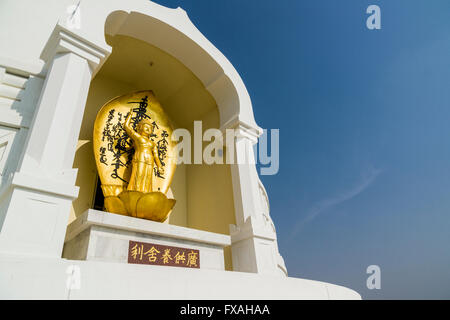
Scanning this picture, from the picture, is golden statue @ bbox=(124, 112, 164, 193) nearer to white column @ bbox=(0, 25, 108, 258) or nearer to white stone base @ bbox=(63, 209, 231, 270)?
white stone base @ bbox=(63, 209, 231, 270)

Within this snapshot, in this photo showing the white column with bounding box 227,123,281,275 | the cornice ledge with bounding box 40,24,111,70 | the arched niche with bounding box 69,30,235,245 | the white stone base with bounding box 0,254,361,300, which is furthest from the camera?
the arched niche with bounding box 69,30,235,245

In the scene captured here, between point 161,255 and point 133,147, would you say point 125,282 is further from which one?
point 133,147

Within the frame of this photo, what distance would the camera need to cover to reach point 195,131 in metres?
6.39

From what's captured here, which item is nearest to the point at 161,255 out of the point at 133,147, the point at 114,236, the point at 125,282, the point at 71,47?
the point at 114,236

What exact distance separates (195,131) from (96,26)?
2914 mm

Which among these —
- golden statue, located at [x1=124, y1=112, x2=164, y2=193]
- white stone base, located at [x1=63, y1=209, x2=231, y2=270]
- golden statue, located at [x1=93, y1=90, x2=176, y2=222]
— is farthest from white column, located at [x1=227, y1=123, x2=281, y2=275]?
golden statue, located at [x1=124, y1=112, x2=164, y2=193]

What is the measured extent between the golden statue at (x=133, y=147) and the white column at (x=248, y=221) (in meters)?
1.22

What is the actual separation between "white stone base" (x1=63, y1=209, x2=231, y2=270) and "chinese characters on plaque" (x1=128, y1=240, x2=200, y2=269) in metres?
0.05

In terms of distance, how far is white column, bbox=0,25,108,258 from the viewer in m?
2.49

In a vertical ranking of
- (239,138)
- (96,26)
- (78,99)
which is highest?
(96,26)

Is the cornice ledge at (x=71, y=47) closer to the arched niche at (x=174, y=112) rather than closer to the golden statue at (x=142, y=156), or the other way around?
the golden statue at (x=142, y=156)

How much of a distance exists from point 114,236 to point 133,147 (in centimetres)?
222
